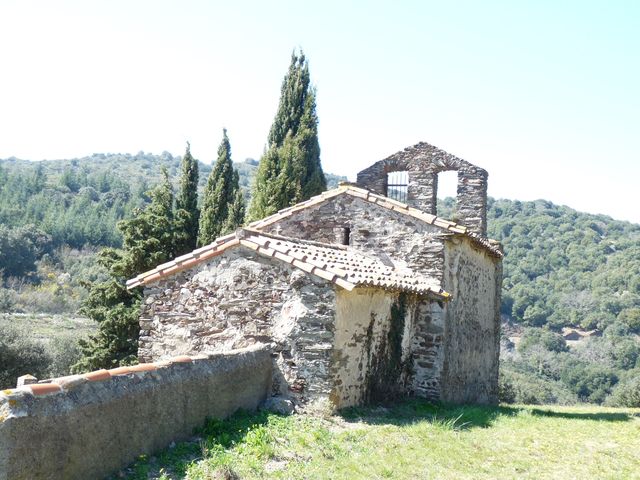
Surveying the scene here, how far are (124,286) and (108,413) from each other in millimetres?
14121

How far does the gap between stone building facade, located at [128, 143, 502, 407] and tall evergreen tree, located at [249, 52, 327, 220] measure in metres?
5.15

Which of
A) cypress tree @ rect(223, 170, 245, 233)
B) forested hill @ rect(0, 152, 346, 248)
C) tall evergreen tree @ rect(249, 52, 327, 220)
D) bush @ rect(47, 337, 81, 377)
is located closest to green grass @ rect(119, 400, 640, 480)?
cypress tree @ rect(223, 170, 245, 233)

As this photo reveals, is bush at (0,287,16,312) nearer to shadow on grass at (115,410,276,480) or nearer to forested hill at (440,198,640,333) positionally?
shadow on grass at (115,410,276,480)

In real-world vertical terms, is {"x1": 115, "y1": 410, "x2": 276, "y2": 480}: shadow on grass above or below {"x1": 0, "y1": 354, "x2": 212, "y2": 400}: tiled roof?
below

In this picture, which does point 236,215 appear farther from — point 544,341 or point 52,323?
point 544,341

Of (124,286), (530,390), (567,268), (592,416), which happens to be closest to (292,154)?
(124,286)

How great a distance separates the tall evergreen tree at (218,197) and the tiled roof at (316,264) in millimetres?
8968

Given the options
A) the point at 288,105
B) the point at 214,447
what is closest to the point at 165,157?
the point at 288,105

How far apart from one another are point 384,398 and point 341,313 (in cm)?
267

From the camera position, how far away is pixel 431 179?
15938 millimetres

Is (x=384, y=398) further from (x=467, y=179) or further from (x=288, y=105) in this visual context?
(x=288, y=105)

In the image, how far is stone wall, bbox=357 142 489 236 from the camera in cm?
1597

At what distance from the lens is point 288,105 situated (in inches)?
1016

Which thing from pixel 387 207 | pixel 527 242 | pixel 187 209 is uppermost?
pixel 527 242
